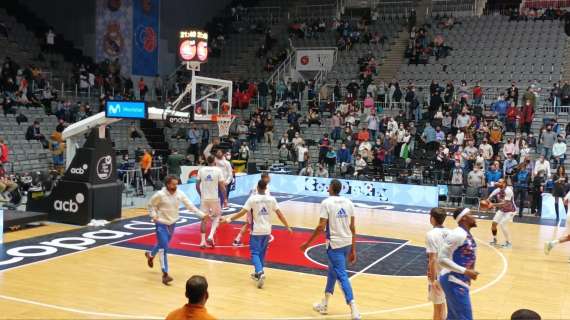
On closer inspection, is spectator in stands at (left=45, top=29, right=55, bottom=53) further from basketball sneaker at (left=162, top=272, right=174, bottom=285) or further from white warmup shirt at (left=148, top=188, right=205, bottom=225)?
basketball sneaker at (left=162, top=272, right=174, bottom=285)

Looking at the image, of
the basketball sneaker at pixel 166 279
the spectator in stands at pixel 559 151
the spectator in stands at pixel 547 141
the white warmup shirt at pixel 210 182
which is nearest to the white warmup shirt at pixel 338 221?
the basketball sneaker at pixel 166 279

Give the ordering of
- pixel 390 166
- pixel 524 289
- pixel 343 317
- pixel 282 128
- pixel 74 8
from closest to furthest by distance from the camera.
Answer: pixel 343 317 < pixel 524 289 < pixel 390 166 < pixel 282 128 < pixel 74 8

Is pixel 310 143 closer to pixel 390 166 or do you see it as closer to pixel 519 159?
pixel 390 166

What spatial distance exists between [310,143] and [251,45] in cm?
1134

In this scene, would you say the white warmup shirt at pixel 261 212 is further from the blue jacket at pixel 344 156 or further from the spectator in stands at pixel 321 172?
the blue jacket at pixel 344 156

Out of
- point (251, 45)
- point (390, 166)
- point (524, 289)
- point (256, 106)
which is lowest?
point (524, 289)

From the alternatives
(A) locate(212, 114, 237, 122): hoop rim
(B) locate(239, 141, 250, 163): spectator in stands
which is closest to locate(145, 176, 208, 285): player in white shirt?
(A) locate(212, 114, 237, 122): hoop rim

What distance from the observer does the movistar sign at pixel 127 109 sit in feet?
52.1

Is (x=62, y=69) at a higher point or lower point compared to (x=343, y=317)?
higher

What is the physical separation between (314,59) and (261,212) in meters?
25.0

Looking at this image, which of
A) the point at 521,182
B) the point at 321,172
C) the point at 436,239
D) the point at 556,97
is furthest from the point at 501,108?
the point at 436,239

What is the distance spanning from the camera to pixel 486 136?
24.6m

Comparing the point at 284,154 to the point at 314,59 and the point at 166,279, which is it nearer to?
the point at 314,59

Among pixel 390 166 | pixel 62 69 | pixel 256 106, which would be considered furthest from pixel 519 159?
pixel 62 69
